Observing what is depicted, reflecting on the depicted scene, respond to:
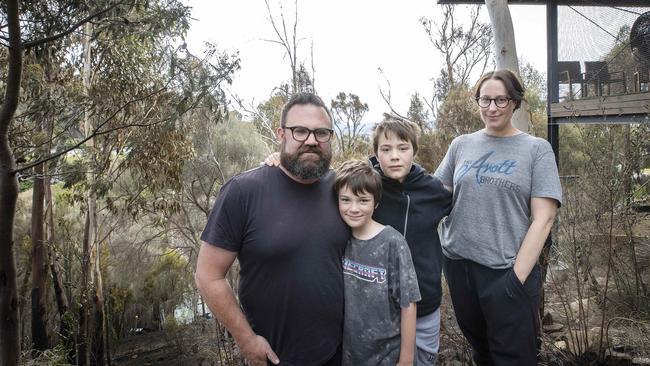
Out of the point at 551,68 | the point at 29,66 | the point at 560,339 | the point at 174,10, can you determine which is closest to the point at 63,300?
the point at 29,66

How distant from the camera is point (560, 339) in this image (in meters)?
4.09

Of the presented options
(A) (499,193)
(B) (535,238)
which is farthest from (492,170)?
(B) (535,238)

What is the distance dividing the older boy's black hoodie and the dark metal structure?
125 inches

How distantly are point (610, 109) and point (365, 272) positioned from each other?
463 centimetres

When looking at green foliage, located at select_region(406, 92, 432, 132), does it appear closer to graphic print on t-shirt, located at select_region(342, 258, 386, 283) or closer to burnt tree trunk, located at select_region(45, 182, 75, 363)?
burnt tree trunk, located at select_region(45, 182, 75, 363)

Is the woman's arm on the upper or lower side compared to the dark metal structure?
lower

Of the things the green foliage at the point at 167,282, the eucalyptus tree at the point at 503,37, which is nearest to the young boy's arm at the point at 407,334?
the eucalyptus tree at the point at 503,37

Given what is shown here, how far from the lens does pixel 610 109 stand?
5.18 m

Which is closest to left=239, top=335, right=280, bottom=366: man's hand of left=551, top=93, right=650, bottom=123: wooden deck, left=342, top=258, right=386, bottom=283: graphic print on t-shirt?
left=342, top=258, right=386, bottom=283: graphic print on t-shirt

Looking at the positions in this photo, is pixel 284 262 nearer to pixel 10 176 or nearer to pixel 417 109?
pixel 10 176

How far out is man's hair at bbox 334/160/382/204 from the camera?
73.7 inches

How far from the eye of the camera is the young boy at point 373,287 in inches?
72.3

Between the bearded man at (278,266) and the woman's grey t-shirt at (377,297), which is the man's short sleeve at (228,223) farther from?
the woman's grey t-shirt at (377,297)

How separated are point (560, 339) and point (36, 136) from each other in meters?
6.84
